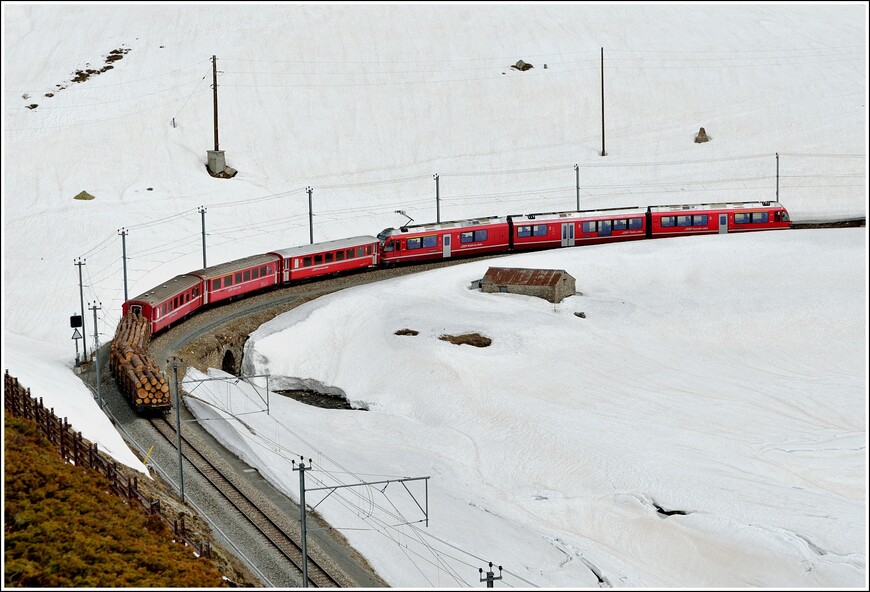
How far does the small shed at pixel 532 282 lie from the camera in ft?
264

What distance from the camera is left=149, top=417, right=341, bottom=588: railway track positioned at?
44.8m

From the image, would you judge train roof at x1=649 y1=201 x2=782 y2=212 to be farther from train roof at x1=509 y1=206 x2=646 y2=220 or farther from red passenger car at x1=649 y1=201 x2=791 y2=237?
train roof at x1=509 y1=206 x2=646 y2=220

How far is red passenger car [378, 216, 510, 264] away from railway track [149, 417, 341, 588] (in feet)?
106

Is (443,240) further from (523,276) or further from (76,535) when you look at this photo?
(76,535)

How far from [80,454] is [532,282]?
41.2m

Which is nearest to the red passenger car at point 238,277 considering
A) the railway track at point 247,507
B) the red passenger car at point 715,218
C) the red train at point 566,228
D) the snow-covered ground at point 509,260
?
the snow-covered ground at point 509,260

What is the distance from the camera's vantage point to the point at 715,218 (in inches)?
3748

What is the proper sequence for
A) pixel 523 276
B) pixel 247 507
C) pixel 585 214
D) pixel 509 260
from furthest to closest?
pixel 585 214
pixel 509 260
pixel 523 276
pixel 247 507

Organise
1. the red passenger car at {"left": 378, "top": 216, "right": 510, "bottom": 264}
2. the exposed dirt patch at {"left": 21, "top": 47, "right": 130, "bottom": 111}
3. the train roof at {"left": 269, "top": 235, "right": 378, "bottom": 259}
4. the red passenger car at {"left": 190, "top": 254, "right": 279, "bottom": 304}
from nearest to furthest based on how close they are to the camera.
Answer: the red passenger car at {"left": 190, "top": 254, "right": 279, "bottom": 304}
the train roof at {"left": 269, "top": 235, "right": 378, "bottom": 259}
the red passenger car at {"left": 378, "top": 216, "right": 510, "bottom": 264}
the exposed dirt patch at {"left": 21, "top": 47, "right": 130, "bottom": 111}

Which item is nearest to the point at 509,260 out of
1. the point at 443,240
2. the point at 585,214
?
the point at 443,240

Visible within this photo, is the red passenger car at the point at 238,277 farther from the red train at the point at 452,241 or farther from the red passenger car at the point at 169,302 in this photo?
the red passenger car at the point at 169,302

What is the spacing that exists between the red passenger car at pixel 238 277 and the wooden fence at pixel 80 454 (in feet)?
91.2

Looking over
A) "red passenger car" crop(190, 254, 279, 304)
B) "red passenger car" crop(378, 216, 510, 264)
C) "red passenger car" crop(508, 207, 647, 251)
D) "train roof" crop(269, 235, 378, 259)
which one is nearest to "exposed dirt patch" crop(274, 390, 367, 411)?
"red passenger car" crop(190, 254, 279, 304)

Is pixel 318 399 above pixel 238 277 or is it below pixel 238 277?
below
